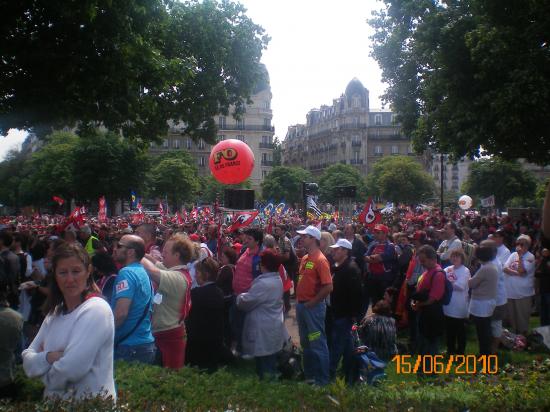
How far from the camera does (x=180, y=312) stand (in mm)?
5664

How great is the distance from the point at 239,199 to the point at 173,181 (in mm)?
52156

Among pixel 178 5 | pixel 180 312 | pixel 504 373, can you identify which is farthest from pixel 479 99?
pixel 180 312

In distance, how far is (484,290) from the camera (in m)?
7.93

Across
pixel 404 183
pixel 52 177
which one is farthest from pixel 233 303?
pixel 404 183

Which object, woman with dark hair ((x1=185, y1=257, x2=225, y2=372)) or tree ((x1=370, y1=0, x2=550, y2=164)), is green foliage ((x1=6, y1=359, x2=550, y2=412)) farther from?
tree ((x1=370, y1=0, x2=550, y2=164))

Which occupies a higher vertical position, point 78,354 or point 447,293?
point 78,354

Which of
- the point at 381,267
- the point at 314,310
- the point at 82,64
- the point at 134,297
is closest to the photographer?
the point at 134,297

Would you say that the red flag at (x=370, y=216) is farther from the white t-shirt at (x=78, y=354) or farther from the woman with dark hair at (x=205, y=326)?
the white t-shirt at (x=78, y=354)

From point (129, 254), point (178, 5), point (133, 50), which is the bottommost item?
point (129, 254)

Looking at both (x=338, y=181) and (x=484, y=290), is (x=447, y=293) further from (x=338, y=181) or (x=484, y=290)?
(x=338, y=181)

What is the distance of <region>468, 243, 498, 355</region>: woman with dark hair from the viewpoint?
7898 millimetres

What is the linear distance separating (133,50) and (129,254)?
20.8 feet

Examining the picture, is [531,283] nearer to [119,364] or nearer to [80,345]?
[119,364]
